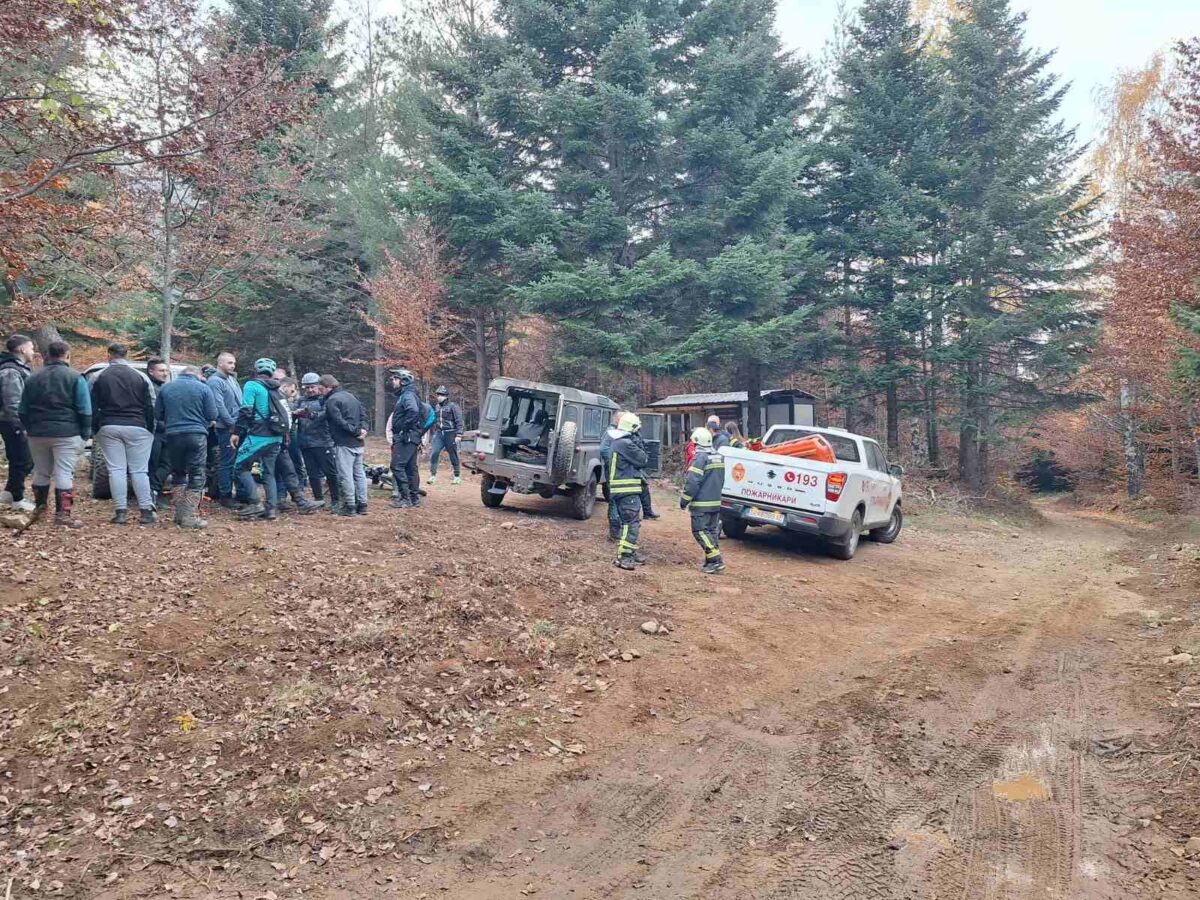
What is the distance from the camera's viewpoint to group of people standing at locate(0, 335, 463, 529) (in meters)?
7.02

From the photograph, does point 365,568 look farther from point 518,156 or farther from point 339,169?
point 339,169

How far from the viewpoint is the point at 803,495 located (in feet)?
32.9

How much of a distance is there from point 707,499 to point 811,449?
122 inches

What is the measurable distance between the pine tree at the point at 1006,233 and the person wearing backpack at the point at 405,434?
16949mm

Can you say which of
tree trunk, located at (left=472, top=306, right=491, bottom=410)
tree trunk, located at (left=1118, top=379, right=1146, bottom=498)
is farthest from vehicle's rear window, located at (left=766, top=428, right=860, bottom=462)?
tree trunk, located at (left=1118, top=379, right=1146, bottom=498)

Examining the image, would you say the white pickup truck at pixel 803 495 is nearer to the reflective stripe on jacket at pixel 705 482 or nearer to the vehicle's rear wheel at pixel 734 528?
the vehicle's rear wheel at pixel 734 528

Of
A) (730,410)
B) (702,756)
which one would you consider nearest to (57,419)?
(702,756)

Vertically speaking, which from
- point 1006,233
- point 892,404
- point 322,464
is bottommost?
point 322,464

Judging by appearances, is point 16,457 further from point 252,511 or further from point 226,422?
point 252,511

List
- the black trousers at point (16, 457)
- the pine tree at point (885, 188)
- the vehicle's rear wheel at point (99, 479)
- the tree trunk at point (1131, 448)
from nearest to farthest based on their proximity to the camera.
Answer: the black trousers at point (16, 457), the vehicle's rear wheel at point (99, 479), the pine tree at point (885, 188), the tree trunk at point (1131, 448)

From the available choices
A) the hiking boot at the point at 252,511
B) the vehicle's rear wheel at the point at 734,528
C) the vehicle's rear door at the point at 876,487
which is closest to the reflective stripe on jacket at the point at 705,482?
the vehicle's rear wheel at the point at 734,528

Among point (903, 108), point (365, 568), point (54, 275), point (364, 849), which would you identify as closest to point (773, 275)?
point (903, 108)

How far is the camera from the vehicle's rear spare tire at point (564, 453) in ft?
36.4

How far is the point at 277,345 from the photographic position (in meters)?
26.2
